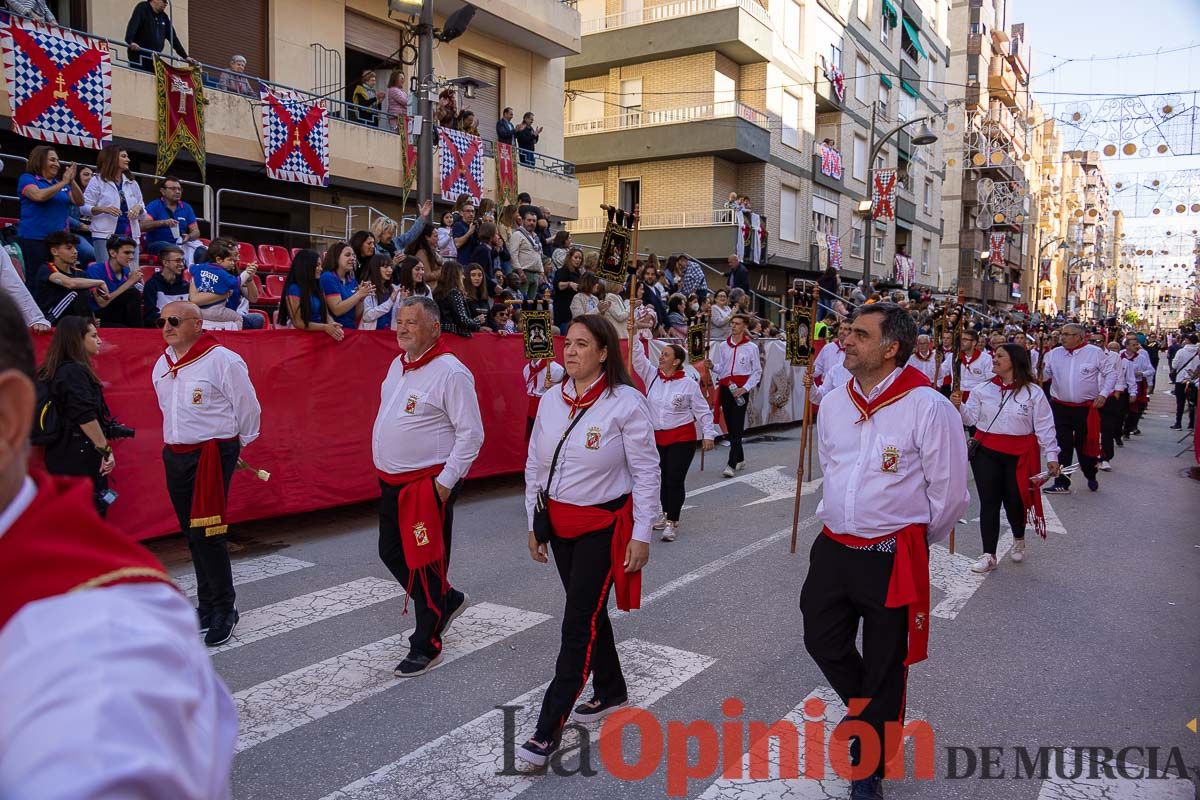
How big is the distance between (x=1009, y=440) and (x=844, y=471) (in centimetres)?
425

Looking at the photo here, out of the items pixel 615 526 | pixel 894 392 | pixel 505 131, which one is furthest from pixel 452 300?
pixel 505 131

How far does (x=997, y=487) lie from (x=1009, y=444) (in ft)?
1.25

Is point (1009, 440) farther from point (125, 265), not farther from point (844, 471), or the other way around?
point (125, 265)

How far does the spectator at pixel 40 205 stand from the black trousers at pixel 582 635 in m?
6.84

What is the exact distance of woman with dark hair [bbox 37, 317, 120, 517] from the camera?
5.96m

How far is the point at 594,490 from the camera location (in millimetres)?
4195

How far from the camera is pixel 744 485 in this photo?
1107 cm

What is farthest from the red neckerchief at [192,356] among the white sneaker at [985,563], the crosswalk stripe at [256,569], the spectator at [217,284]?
the white sneaker at [985,563]

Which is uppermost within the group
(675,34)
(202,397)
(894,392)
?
(675,34)

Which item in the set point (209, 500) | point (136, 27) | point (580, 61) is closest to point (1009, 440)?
point (209, 500)

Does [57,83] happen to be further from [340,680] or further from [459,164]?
[340,680]

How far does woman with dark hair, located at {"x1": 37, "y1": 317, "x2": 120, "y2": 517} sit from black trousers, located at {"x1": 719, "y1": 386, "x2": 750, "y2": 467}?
7.73m

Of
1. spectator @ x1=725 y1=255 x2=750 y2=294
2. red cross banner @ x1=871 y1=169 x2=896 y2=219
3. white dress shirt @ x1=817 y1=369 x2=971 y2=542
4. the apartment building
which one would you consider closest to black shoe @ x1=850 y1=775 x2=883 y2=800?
white dress shirt @ x1=817 y1=369 x2=971 y2=542

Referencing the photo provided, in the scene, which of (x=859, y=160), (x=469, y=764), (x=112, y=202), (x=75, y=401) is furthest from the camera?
(x=859, y=160)
